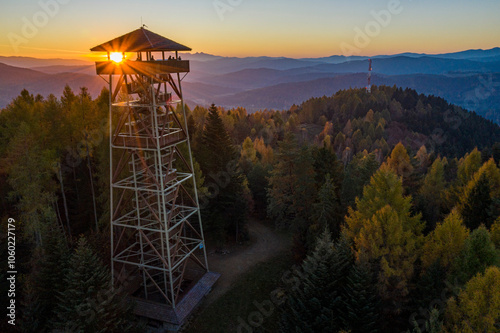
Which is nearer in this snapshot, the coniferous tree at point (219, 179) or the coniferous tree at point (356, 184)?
the coniferous tree at point (356, 184)

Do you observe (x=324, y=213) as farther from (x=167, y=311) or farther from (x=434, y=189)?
(x=434, y=189)

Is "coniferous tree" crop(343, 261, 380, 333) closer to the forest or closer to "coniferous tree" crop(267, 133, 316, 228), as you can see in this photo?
the forest

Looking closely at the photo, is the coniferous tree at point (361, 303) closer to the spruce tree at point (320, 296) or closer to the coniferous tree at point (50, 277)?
the spruce tree at point (320, 296)

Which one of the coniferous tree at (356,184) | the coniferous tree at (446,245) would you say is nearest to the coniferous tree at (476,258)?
the coniferous tree at (446,245)

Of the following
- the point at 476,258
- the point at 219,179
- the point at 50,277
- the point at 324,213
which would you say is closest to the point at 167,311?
the point at 50,277

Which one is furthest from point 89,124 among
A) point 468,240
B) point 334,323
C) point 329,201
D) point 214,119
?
point 468,240

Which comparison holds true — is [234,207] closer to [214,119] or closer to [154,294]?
[214,119]

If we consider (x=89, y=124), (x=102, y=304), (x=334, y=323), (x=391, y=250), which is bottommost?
(x=334, y=323)
